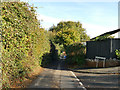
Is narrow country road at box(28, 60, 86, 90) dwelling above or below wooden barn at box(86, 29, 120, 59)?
below

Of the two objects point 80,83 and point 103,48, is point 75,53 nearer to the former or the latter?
point 103,48

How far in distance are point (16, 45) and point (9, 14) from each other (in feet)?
4.22

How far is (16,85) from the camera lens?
588 centimetres

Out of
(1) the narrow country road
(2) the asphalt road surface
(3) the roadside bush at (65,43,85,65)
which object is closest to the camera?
(2) the asphalt road surface

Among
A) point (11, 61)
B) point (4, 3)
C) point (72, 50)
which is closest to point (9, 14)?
point (4, 3)

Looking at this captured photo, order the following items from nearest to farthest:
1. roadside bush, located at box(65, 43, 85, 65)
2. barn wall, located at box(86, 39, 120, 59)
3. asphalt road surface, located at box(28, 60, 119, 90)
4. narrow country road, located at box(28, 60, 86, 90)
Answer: asphalt road surface, located at box(28, 60, 119, 90) → narrow country road, located at box(28, 60, 86, 90) → barn wall, located at box(86, 39, 120, 59) → roadside bush, located at box(65, 43, 85, 65)

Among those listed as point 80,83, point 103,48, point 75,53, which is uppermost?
point 103,48

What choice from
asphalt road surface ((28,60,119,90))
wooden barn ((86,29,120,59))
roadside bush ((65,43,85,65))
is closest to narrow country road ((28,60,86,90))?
asphalt road surface ((28,60,119,90))

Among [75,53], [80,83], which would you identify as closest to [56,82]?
[80,83]

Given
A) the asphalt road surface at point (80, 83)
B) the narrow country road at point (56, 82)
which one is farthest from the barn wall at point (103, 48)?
the narrow country road at point (56, 82)

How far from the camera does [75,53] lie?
55.7ft

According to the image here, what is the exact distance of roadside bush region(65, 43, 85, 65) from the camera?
16.6 metres

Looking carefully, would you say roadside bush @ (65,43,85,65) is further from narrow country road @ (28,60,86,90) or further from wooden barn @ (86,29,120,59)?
narrow country road @ (28,60,86,90)

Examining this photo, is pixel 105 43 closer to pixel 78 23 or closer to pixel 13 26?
pixel 13 26
